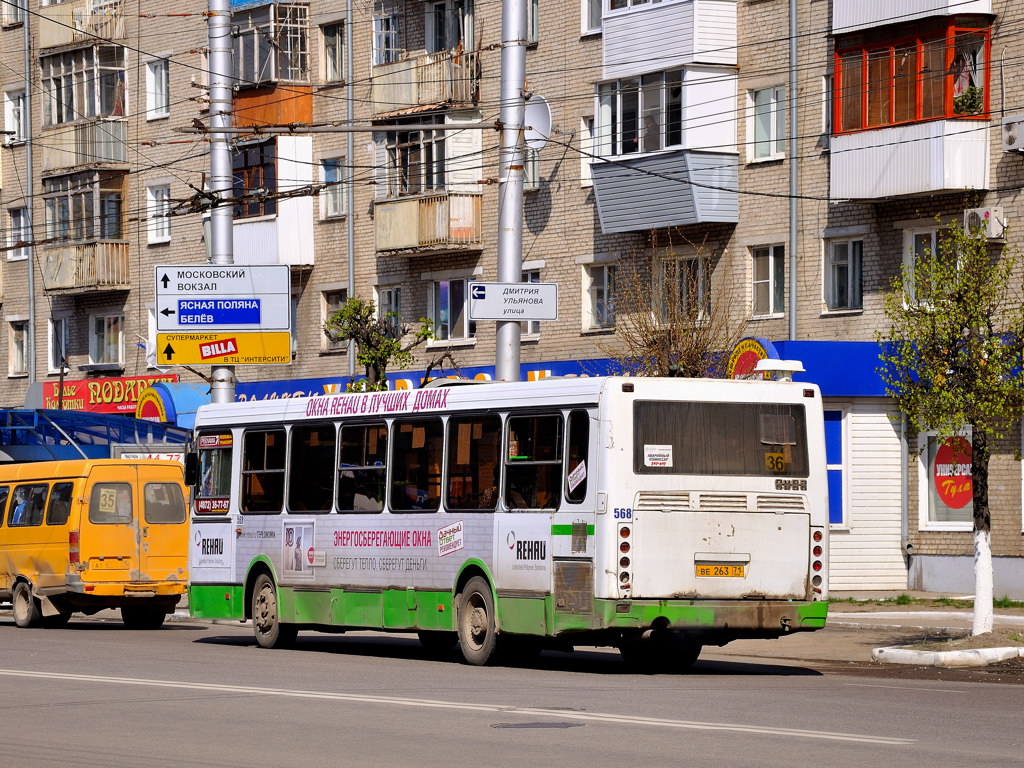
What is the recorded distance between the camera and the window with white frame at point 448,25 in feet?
128

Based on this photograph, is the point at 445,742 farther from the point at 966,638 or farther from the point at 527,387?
the point at 966,638

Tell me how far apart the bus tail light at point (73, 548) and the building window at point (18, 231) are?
25.9 meters

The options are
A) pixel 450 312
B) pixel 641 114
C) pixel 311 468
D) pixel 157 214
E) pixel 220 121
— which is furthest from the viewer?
pixel 157 214

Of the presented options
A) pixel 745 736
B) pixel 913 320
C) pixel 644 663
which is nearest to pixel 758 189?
pixel 913 320

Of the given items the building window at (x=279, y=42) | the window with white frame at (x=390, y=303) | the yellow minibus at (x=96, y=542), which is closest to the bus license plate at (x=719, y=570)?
the yellow minibus at (x=96, y=542)

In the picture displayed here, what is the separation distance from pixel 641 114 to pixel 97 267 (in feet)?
60.6

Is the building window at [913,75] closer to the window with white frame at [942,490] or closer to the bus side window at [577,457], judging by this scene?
the window with white frame at [942,490]

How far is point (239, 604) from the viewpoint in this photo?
22.1 meters

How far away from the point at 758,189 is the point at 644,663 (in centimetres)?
1594

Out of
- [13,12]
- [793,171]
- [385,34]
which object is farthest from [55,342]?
[793,171]

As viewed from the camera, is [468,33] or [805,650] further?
[468,33]

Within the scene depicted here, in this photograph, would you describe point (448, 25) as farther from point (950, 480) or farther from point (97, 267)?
Result: point (950, 480)

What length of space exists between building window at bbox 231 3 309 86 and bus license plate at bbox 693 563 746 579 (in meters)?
27.5

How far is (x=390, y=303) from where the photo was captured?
41188 mm
